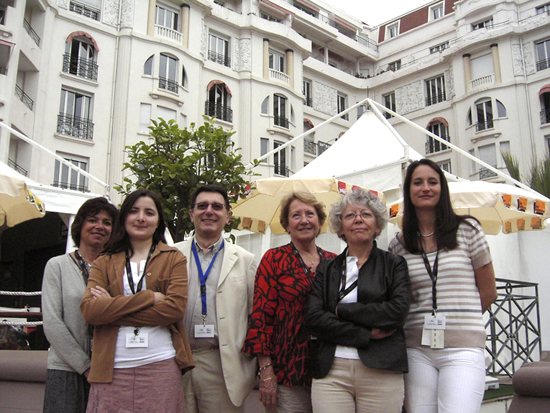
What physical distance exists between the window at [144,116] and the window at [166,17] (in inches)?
173

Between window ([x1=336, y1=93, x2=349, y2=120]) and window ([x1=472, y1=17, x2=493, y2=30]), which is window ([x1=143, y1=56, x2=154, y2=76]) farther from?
window ([x1=472, y1=17, x2=493, y2=30])

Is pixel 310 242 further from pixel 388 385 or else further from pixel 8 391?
pixel 8 391

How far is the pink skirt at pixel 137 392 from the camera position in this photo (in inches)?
99.2

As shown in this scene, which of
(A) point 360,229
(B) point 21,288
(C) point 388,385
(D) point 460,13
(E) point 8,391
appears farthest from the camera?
(D) point 460,13

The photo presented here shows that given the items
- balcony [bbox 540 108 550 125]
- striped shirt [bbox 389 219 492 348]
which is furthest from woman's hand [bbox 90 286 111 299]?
balcony [bbox 540 108 550 125]

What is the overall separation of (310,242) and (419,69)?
30.9 metres

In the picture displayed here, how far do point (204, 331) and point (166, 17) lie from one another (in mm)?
23566

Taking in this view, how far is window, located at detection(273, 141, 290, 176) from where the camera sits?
2620 centimetres

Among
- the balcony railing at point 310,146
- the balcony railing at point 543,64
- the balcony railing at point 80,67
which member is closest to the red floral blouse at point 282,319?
the balcony railing at point 80,67

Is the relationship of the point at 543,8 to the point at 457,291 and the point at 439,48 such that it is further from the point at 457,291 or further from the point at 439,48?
the point at 457,291

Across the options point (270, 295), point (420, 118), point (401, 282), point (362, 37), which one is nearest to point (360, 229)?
point (401, 282)

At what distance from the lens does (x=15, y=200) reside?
7363mm

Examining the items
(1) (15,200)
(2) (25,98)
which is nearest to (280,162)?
(2) (25,98)

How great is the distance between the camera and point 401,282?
263 centimetres
